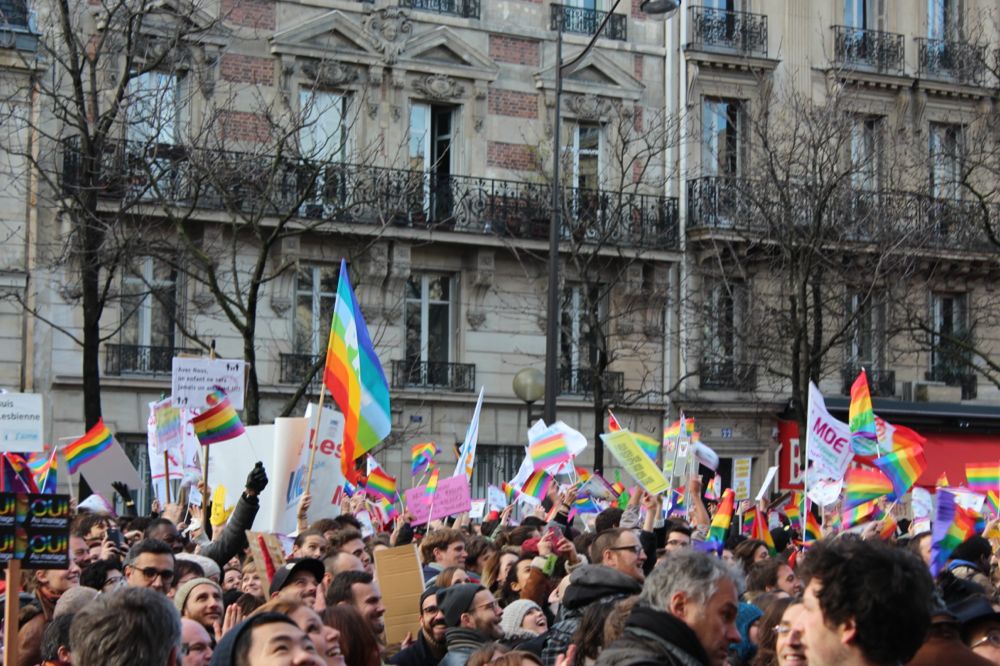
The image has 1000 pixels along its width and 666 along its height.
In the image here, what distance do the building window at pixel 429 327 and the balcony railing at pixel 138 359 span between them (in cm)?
393

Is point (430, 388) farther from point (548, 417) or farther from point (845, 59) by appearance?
point (845, 59)

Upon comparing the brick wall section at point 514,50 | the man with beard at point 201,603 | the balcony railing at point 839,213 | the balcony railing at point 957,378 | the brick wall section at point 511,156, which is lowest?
the man with beard at point 201,603

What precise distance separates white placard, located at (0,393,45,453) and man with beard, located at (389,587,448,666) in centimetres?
660

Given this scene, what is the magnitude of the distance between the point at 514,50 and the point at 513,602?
22.1 metres

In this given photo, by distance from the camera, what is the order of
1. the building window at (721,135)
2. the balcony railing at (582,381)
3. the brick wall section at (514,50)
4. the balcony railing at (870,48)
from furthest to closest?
the balcony railing at (870,48), the building window at (721,135), the balcony railing at (582,381), the brick wall section at (514,50)

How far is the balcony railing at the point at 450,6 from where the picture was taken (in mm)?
29655

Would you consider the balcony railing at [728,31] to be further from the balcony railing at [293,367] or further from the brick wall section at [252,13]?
the balcony railing at [293,367]

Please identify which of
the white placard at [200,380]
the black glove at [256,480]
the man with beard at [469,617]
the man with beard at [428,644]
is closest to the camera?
the man with beard at [469,617]

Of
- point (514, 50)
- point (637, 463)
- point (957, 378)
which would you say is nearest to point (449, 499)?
point (637, 463)

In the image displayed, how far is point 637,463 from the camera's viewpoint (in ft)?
51.8

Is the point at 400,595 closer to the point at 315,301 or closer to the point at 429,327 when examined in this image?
the point at 315,301

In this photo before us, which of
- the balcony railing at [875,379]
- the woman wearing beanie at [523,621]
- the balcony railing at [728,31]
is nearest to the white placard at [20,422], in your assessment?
the woman wearing beanie at [523,621]

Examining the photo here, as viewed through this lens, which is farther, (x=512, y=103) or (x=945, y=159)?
(x=945, y=159)

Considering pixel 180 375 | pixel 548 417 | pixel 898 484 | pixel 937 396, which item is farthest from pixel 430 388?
pixel 180 375
